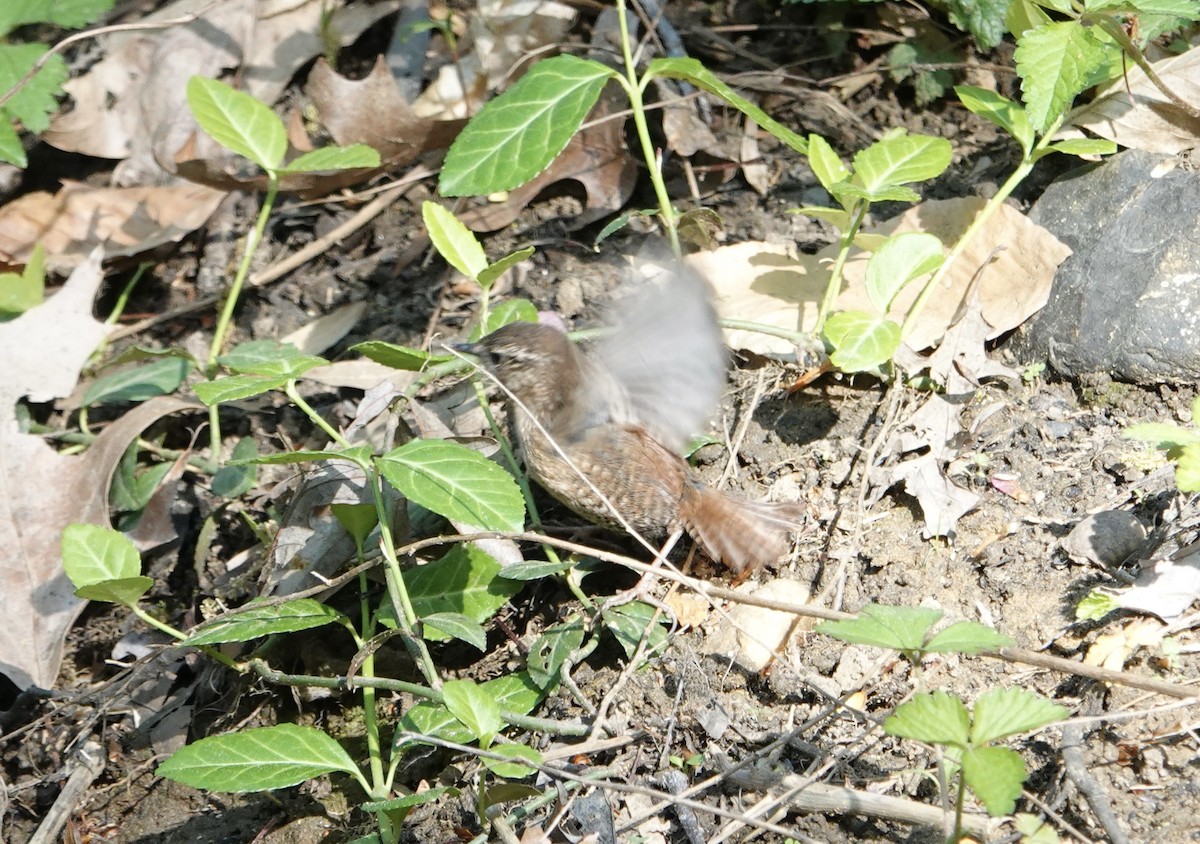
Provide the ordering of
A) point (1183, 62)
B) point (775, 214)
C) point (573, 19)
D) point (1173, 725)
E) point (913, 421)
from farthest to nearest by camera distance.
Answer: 1. point (573, 19)
2. point (775, 214)
3. point (1183, 62)
4. point (913, 421)
5. point (1173, 725)

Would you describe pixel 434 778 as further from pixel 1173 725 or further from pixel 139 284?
pixel 139 284

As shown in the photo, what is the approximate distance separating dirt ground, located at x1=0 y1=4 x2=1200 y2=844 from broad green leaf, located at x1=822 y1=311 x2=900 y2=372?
13.1 inches

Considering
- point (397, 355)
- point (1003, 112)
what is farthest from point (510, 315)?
point (1003, 112)

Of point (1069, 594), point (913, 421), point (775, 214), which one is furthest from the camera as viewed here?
point (775, 214)

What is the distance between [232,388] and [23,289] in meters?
2.18

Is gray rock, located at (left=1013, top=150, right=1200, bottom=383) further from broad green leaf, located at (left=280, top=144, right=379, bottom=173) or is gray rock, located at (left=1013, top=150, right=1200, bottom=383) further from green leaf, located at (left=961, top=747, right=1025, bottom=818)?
broad green leaf, located at (left=280, top=144, right=379, bottom=173)

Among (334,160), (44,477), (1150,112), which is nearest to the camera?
(1150,112)

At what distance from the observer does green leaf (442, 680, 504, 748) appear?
101 inches

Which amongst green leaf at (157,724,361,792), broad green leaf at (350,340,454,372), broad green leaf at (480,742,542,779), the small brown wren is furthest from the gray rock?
green leaf at (157,724,361,792)

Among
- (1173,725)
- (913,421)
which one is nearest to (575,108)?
(913,421)

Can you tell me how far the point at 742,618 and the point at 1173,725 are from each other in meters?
1.11

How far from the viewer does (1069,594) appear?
118 inches

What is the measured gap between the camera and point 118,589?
3.13m

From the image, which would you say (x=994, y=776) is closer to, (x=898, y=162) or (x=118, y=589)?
(x=898, y=162)
